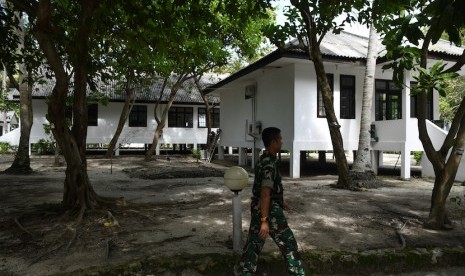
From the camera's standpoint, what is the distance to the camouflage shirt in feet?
13.0

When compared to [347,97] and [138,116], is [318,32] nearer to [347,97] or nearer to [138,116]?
[347,97]

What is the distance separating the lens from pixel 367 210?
7574 millimetres

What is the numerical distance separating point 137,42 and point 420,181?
402 inches

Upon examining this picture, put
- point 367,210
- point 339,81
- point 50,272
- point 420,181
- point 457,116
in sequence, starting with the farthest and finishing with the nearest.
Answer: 1. point 339,81
2. point 420,181
3. point 367,210
4. point 457,116
5. point 50,272

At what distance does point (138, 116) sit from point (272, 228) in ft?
84.0

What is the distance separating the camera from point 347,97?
586 inches

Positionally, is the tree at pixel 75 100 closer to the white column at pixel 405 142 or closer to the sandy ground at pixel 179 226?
the sandy ground at pixel 179 226

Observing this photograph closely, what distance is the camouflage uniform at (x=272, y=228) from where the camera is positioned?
3.95 metres

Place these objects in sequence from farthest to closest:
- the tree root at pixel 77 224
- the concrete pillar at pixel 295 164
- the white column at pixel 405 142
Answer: the concrete pillar at pixel 295 164 → the white column at pixel 405 142 → the tree root at pixel 77 224

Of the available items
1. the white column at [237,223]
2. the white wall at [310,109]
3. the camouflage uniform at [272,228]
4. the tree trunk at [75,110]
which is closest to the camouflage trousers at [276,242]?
the camouflage uniform at [272,228]

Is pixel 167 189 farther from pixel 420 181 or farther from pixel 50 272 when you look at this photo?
pixel 420 181

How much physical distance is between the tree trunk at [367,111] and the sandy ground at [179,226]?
1.70 meters

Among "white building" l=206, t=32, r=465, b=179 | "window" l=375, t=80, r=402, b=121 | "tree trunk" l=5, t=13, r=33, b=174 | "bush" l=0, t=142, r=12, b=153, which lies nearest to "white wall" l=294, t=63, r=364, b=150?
"white building" l=206, t=32, r=465, b=179

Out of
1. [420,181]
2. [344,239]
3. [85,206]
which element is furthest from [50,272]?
[420,181]
